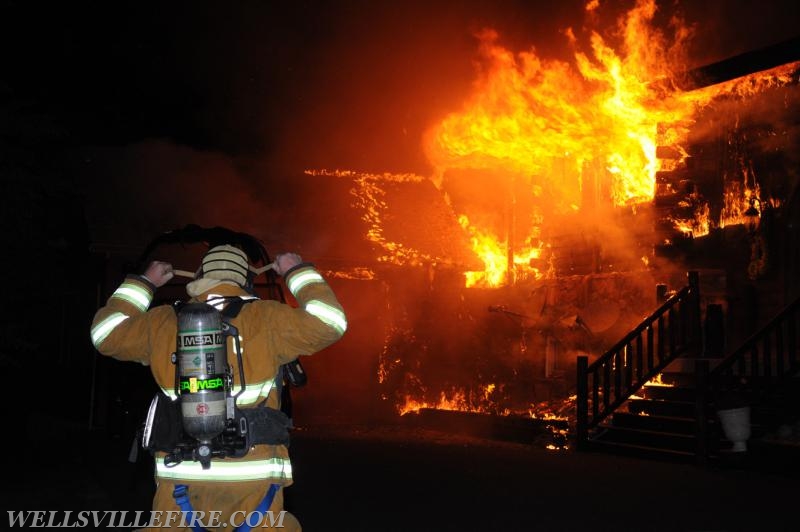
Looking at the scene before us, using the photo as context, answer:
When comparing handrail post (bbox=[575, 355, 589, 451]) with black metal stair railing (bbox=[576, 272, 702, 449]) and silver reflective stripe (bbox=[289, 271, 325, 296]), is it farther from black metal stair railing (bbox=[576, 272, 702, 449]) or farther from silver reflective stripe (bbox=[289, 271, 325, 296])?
silver reflective stripe (bbox=[289, 271, 325, 296])

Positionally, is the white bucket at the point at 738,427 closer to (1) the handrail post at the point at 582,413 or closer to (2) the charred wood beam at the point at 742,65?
(1) the handrail post at the point at 582,413

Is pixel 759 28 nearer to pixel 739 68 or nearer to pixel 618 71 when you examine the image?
pixel 739 68

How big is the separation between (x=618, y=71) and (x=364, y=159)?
9.53 meters

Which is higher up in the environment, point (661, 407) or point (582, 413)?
point (661, 407)

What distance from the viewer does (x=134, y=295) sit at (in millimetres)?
3801

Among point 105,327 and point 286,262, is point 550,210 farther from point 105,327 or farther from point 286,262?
point 105,327

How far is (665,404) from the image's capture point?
11.2 meters

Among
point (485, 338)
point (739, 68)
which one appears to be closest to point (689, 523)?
→ point (739, 68)

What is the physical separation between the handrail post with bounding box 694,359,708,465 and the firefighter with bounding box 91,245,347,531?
743 centimetres

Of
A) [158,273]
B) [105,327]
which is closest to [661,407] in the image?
[158,273]

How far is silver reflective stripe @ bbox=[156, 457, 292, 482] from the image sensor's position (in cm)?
347

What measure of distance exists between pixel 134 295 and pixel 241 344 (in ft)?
2.08

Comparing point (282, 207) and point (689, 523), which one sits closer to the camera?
point (689, 523)

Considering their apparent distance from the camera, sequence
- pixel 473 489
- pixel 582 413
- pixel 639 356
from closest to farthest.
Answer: pixel 473 489 < pixel 582 413 < pixel 639 356
